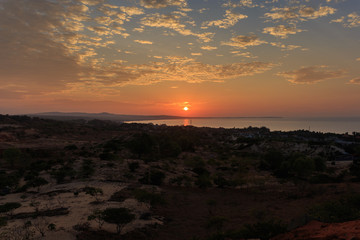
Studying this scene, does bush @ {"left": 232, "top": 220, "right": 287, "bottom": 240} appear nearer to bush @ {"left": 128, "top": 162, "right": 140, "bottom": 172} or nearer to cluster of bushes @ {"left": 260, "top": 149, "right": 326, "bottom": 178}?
cluster of bushes @ {"left": 260, "top": 149, "right": 326, "bottom": 178}

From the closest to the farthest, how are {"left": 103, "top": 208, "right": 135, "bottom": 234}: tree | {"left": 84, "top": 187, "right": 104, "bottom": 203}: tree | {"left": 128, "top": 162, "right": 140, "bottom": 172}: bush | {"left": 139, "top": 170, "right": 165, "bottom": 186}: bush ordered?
{"left": 103, "top": 208, "right": 135, "bottom": 234}: tree < {"left": 84, "top": 187, "right": 104, "bottom": 203}: tree < {"left": 139, "top": 170, "right": 165, "bottom": 186}: bush < {"left": 128, "top": 162, "right": 140, "bottom": 172}: bush

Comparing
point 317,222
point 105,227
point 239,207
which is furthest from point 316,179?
point 105,227

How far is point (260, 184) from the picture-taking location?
1485 inches

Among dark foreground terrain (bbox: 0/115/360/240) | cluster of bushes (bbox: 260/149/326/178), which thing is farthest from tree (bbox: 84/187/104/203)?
cluster of bushes (bbox: 260/149/326/178)

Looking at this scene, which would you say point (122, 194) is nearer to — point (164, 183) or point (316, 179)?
point (164, 183)

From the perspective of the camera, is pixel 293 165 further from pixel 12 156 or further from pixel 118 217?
pixel 12 156

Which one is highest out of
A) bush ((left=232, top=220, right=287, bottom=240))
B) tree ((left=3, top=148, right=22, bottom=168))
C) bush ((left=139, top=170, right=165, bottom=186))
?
bush ((left=232, top=220, right=287, bottom=240))

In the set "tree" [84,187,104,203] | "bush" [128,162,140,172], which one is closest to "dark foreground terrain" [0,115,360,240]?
"tree" [84,187,104,203]

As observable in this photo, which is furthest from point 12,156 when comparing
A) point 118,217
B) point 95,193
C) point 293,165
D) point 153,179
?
point 293,165

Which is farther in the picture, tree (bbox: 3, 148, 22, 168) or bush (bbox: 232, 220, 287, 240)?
tree (bbox: 3, 148, 22, 168)

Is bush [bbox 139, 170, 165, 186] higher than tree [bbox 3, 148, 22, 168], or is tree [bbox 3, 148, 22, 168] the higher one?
tree [bbox 3, 148, 22, 168]

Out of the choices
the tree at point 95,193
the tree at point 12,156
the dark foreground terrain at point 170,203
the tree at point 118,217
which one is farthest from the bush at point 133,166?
the tree at point 118,217

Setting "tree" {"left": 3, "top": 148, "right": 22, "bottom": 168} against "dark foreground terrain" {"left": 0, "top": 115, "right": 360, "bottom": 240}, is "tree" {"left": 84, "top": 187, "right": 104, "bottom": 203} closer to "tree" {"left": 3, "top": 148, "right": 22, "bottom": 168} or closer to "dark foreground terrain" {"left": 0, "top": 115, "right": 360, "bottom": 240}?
"dark foreground terrain" {"left": 0, "top": 115, "right": 360, "bottom": 240}

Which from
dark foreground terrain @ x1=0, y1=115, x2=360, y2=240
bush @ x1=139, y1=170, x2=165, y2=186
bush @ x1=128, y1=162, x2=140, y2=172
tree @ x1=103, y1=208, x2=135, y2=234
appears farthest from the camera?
bush @ x1=128, y1=162, x2=140, y2=172
